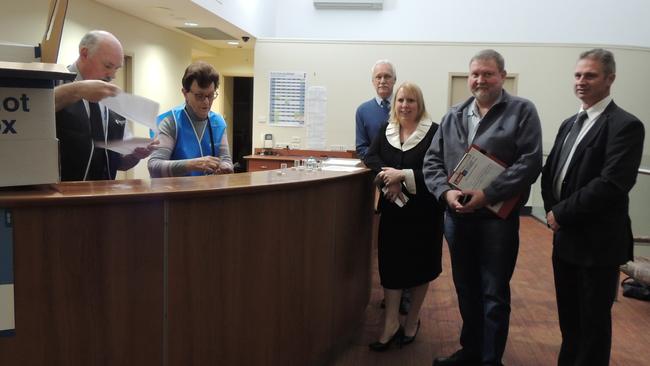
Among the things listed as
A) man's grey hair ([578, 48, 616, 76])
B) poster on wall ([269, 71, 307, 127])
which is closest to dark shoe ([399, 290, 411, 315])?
man's grey hair ([578, 48, 616, 76])

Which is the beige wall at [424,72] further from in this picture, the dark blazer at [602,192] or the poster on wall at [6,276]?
the poster on wall at [6,276]

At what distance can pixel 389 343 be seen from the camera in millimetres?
3094

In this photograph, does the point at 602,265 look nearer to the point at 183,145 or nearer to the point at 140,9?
the point at 183,145

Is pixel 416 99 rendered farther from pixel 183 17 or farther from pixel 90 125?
pixel 183 17

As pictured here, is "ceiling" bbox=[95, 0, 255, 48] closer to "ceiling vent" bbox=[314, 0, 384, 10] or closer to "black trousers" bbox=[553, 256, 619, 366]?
"ceiling vent" bbox=[314, 0, 384, 10]

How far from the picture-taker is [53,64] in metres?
1.61

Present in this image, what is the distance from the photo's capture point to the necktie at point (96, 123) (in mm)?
2406

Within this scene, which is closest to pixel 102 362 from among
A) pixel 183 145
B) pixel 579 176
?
pixel 183 145

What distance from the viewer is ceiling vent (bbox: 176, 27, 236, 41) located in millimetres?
7820

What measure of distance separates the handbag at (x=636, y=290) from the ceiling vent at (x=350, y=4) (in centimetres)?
662

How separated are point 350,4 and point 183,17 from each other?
11.9ft

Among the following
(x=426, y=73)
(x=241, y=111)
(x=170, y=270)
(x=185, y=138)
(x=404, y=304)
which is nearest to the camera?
(x=170, y=270)

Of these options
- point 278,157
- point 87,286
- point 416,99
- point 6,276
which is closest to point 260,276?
point 87,286

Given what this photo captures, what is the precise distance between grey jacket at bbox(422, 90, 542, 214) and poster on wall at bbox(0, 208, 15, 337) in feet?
6.07
